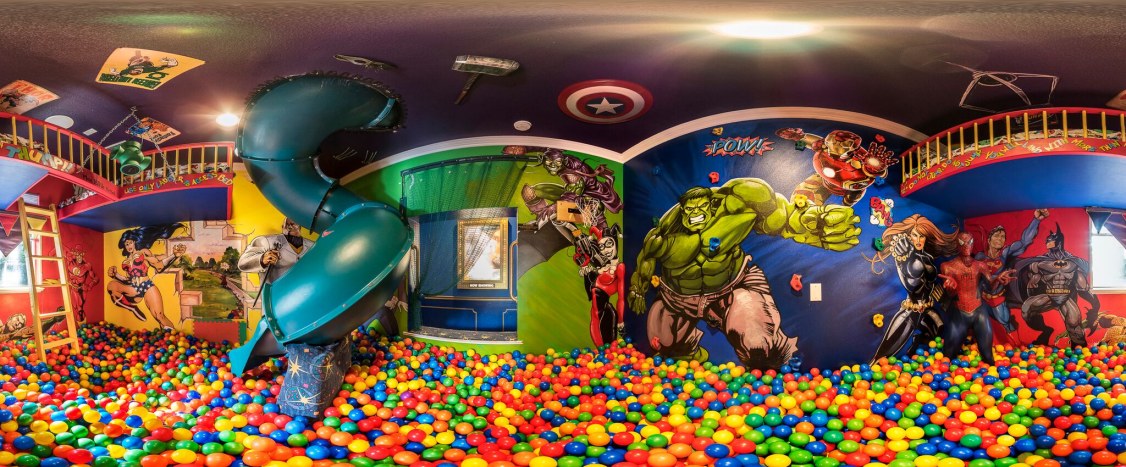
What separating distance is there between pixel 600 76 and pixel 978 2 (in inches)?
25.1

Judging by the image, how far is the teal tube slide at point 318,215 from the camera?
0.99 m

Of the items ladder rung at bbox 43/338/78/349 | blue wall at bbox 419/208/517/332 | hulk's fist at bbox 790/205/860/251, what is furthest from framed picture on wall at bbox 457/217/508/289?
hulk's fist at bbox 790/205/860/251

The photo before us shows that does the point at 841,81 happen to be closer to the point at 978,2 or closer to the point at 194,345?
the point at 978,2

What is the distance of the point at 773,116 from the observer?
1.15 metres

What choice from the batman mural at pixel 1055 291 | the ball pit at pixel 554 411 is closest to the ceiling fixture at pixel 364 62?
the ball pit at pixel 554 411

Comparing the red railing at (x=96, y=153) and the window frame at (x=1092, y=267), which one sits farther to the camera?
the window frame at (x=1092, y=267)

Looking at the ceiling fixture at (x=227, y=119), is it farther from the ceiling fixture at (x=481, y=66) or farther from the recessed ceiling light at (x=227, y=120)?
the ceiling fixture at (x=481, y=66)

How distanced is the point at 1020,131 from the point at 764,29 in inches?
28.1

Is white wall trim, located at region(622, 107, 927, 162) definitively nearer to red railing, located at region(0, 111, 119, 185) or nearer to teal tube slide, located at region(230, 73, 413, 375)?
teal tube slide, located at region(230, 73, 413, 375)

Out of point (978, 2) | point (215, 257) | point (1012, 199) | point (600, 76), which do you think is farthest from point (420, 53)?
point (1012, 199)

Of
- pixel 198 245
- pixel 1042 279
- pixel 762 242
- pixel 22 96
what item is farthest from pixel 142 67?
pixel 1042 279

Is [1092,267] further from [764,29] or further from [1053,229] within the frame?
[764,29]

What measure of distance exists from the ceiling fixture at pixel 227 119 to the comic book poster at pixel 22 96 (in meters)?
0.28

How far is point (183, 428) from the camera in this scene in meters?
1.31
